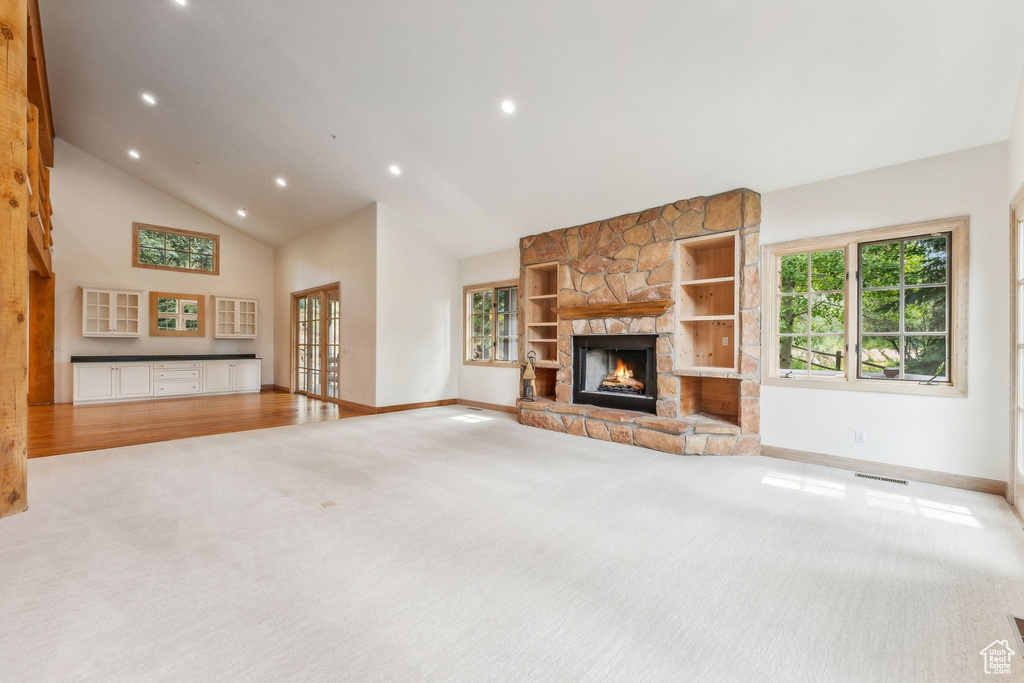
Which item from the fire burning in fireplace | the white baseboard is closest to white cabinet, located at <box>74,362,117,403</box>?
the fire burning in fireplace

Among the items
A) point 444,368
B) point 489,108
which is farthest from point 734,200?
point 444,368

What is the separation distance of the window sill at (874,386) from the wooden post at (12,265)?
20.0ft

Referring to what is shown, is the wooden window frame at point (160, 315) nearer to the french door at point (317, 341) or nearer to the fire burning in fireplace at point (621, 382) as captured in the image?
the french door at point (317, 341)

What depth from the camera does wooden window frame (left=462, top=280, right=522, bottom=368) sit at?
285 inches

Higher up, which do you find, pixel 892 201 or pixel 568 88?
pixel 568 88

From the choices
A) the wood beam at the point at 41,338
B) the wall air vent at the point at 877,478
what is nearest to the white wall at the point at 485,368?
the wall air vent at the point at 877,478

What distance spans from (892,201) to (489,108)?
376 cm

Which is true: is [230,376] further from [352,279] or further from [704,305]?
[704,305]

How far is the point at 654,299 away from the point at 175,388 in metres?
9.33

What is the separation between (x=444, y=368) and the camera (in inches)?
313

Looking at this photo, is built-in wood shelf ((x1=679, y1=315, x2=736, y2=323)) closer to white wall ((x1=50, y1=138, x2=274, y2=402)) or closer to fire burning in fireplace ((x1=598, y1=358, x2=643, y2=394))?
fire burning in fireplace ((x1=598, y1=358, x2=643, y2=394))

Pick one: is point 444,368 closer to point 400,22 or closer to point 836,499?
point 400,22

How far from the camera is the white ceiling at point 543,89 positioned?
299 centimetres

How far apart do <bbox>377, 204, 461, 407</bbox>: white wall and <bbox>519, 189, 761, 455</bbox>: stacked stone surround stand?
77.9 inches
